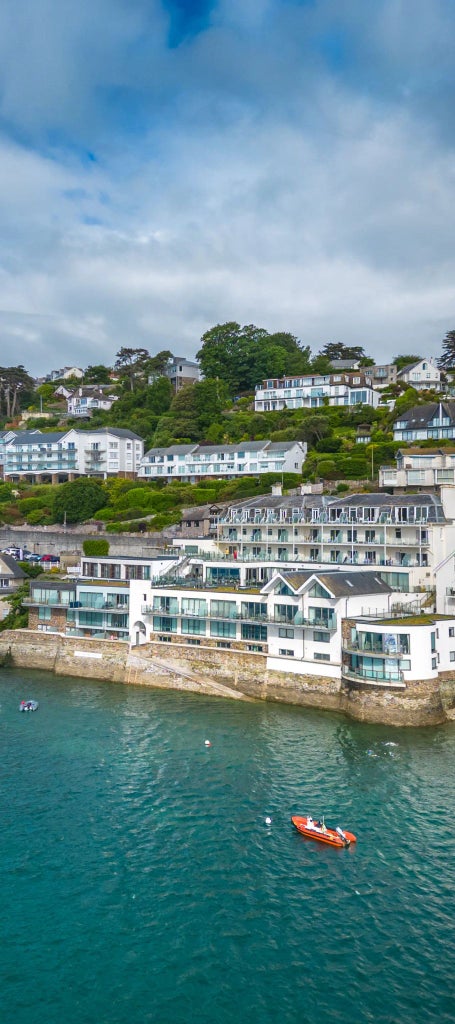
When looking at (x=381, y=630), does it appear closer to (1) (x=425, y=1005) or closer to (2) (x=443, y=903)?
(2) (x=443, y=903)

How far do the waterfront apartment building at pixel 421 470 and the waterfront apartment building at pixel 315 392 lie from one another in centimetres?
3620

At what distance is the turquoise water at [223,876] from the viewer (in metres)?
20.2

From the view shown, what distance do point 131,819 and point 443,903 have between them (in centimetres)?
1249

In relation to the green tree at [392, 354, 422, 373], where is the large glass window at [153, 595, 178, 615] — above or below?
below

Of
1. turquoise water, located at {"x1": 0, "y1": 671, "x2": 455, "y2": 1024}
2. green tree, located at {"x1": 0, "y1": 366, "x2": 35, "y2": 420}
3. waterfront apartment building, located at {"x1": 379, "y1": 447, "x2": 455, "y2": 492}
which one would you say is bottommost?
turquoise water, located at {"x1": 0, "y1": 671, "x2": 455, "y2": 1024}

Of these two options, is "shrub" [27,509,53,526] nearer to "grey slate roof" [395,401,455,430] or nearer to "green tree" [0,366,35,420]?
"grey slate roof" [395,401,455,430]

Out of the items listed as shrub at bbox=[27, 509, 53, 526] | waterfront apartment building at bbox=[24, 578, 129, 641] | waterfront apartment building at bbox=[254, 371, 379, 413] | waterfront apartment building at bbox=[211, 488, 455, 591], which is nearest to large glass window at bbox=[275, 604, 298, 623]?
waterfront apartment building at bbox=[211, 488, 455, 591]

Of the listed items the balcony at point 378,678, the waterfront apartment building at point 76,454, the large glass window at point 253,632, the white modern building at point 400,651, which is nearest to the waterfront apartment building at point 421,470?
the large glass window at point 253,632

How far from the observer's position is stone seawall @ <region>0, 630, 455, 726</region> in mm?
40062

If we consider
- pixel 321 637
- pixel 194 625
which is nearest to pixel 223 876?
pixel 321 637

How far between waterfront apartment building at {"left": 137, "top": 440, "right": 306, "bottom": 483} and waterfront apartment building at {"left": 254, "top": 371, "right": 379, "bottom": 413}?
→ 19.9 metres

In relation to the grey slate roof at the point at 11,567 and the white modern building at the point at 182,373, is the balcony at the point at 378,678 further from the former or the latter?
the white modern building at the point at 182,373

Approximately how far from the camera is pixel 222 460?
97.3m

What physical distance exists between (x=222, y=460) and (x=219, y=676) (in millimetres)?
51973
